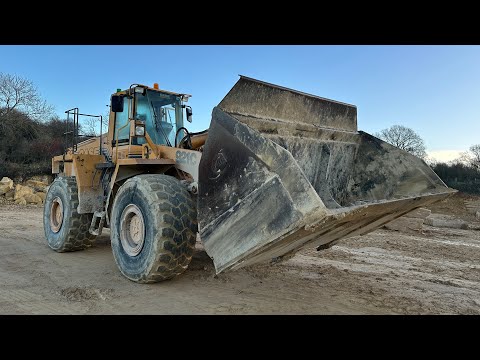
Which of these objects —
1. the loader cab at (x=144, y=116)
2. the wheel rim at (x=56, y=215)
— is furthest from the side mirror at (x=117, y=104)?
the wheel rim at (x=56, y=215)

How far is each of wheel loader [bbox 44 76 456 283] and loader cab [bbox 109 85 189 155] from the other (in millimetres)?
18

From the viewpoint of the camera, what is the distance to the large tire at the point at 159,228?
177 inches

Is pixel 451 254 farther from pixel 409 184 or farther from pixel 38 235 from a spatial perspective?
pixel 38 235

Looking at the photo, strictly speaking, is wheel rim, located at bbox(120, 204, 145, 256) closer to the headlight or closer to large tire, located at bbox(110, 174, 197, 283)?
large tire, located at bbox(110, 174, 197, 283)

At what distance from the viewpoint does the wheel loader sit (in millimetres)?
3469

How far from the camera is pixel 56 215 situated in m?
7.52

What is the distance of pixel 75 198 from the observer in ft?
22.7

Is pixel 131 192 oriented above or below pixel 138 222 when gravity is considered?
above

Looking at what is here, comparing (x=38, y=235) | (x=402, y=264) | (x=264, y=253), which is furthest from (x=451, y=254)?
(x=38, y=235)

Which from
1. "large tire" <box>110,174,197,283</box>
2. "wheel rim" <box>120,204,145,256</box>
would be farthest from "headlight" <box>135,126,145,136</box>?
"wheel rim" <box>120,204,145,256</box>

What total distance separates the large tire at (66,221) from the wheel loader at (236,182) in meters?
0.02

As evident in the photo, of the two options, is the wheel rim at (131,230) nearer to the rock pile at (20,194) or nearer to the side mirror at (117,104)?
the side mirror at (117,104)

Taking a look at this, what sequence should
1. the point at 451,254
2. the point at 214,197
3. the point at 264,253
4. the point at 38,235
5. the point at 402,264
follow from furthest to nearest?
the point at 38,235, the point at 451,254, the point at 402,264, the point at 214,197, the point at 264,253

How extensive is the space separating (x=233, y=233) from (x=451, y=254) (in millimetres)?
6241
